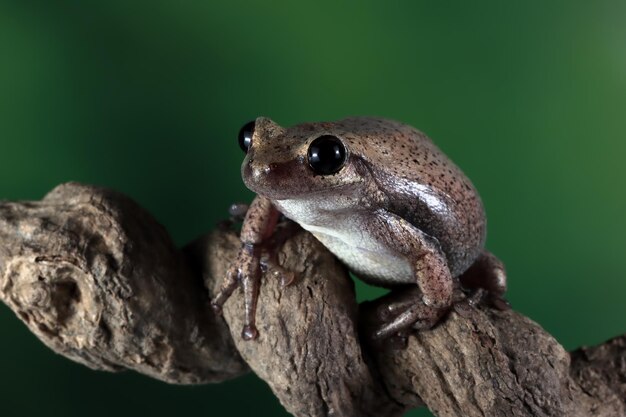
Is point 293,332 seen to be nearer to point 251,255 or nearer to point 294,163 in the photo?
point 251,255

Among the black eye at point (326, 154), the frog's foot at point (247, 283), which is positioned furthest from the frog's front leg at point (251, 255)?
the black eye at point (326, 154)

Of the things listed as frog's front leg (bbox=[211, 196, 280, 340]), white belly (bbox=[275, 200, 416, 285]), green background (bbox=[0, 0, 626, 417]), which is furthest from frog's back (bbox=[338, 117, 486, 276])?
green background (bbox=[0, 0, 626, 417])

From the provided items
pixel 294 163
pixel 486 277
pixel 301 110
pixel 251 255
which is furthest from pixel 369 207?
pixel 301 110

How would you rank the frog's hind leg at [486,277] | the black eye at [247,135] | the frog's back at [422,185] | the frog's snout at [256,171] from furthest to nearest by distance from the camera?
1. the frog's hind leg at [486,277]
2. the frog's back at [422,185]
3. the black eye at [247,135]
4. the frog's snout at [256,171]

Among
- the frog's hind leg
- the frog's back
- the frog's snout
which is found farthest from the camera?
the frog's hind leg

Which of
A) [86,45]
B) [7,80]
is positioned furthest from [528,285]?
[7,80]

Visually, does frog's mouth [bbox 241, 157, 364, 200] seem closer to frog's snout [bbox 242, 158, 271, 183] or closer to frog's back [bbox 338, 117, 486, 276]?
frog's snout [bbox 242, 158, 271, 183]

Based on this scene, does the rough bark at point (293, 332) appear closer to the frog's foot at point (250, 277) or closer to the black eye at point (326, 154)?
the frog's foot at point (250, 277)
